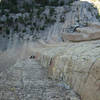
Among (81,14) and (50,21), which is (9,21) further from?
(81,14)

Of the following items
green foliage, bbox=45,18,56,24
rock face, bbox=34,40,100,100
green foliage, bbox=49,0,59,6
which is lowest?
green foliage, bbox=45,18,56,24

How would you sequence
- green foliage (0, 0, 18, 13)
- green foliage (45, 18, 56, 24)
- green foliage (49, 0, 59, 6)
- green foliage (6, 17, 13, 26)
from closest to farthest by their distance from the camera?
green foliage (45, 18, 56, 24) → green foliage (6, 17, 13, 26) → green foliage (0, 0, 18, 13) → green foliage (49, 0, 59, 6)

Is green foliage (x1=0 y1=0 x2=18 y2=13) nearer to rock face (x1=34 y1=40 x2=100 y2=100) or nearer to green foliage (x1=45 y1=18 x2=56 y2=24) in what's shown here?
green foliage (x1=45 y1=18 x2=56 y2=24)

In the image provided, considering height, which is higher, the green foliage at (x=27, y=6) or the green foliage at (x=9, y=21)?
the green foliage at (x=27, y=6)

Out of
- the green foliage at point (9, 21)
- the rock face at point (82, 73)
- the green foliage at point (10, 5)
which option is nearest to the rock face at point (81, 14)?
the green foliage at point (9, 21)

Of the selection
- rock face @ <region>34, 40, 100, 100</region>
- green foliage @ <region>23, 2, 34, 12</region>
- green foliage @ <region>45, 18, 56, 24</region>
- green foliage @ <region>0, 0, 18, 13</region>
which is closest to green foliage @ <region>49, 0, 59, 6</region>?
green foliage @ <region>23, 2, 34, 12</region>

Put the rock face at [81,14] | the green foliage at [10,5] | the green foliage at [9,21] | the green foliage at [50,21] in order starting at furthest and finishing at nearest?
the green foliage at [10,5]
the green foliage at [9,21]
the green foliage at [50,21]
the rock face at [81,14]

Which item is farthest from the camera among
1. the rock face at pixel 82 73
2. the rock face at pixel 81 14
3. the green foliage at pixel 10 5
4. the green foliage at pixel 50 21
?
the green foliage at pixel 10 5

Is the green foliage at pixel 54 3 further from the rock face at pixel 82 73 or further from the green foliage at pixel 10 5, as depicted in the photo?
the rock face at pixel 82 73

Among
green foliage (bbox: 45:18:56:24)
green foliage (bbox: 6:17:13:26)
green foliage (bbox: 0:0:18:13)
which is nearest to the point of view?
green foliage (bbox: 45:18:56:24)

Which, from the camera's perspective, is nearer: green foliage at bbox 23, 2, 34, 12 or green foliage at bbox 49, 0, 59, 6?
green foliage at bbox 23, 2, 34, 12

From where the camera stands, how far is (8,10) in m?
12.3

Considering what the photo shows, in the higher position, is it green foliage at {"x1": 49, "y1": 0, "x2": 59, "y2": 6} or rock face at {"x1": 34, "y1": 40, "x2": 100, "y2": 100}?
green foliage at {"x1": 49, "y1": 0, "x2": 59, "y2": 6}

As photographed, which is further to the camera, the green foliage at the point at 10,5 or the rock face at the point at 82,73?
the green foliage at the point at 10,5
